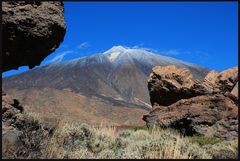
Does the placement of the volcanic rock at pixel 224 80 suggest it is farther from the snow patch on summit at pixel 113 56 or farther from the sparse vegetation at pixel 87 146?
the snow patch on summit at pixel 113 56

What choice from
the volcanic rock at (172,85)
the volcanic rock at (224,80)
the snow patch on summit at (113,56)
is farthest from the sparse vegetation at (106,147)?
the snow patch on summit at (113,56)

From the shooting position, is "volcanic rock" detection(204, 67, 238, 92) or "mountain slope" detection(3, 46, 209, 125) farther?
"mountain slope" detection(3, 46, 209, 125)

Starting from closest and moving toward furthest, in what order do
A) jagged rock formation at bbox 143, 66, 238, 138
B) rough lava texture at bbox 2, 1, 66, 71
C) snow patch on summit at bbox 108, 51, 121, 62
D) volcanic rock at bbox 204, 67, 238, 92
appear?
rough lava texture at bbox 2, 1, 66, 71, jagged rock formation at bbox 143, 66, 238, 138, volcanic rock at bbox 204, 67, 238, 92, snow patch on summit at bbox 108, 51, 121, 62

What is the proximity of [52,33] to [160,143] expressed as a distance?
3903mm

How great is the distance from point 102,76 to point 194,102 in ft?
376

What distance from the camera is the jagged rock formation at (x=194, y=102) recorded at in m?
17.8

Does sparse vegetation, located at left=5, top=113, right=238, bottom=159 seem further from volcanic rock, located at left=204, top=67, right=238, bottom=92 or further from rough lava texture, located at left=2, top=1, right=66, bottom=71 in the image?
volcanic rock, located at left=204, top=67, right=238, bottom=92

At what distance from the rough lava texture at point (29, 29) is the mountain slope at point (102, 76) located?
81.7 m

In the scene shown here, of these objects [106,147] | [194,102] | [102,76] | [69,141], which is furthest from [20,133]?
[102,76]

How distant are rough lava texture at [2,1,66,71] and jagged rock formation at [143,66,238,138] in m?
8.17

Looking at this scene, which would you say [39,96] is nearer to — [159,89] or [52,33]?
[159,89]

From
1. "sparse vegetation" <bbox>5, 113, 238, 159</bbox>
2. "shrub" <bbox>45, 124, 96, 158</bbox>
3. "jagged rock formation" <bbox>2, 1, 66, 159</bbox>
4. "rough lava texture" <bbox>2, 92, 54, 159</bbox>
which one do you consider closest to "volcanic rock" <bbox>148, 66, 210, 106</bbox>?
"sparse vegetation" <bbox>5, 113, 238, 159</bbox>

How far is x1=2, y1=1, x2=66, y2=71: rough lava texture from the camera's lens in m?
10.6

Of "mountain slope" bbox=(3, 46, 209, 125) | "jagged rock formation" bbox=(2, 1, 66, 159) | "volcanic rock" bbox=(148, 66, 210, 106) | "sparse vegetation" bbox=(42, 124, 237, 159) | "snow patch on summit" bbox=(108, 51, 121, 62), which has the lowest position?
"sparse vegetation" bbox=(42, 124, 237, 159)
